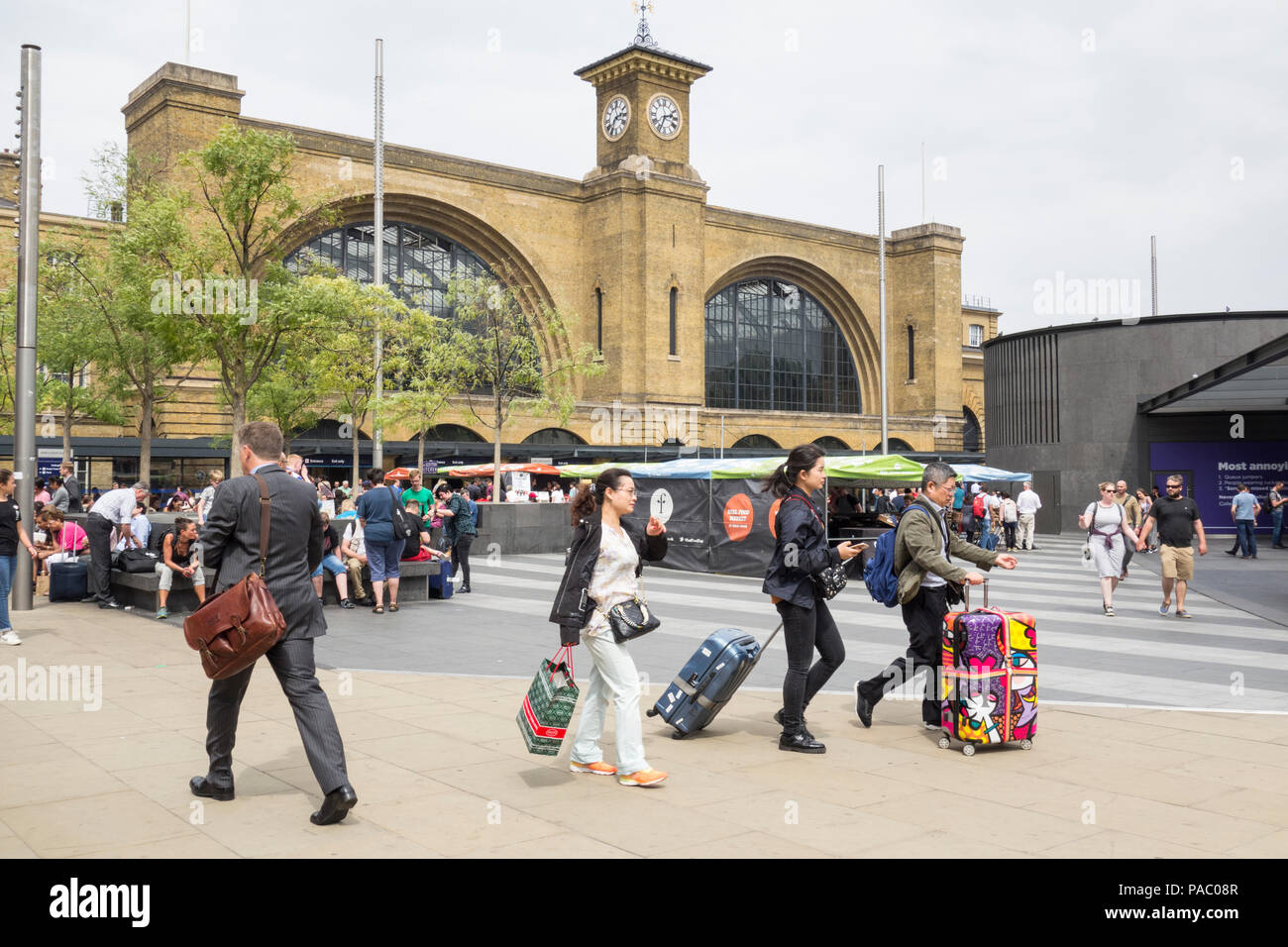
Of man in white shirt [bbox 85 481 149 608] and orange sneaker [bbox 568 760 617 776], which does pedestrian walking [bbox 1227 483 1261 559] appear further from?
orange sneaker [bbox 568 760 617 776]

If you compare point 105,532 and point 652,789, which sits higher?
point 105,532

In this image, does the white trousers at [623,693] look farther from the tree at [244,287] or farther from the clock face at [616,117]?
the clock face at [616,117]

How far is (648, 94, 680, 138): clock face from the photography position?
170ft

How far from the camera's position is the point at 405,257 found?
47.9 metres

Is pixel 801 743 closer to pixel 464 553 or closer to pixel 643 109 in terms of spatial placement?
pixel 464 553

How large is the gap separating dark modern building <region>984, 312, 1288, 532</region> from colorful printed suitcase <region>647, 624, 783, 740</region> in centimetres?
2536

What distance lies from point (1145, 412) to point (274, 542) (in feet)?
103

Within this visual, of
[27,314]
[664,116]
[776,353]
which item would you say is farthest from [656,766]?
[776,353]

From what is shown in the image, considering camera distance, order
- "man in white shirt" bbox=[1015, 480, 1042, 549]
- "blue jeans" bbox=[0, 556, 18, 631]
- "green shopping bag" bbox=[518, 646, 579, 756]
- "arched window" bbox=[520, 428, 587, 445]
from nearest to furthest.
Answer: "green shopping bag" bbox=[518, 646, 579, 756] → "blue jeans" bbox=[0, 556, 18, 631] → "man in white shirt" bbox=[1015, 480, 1042, 549] → "arched window" bbox=[520, 428, 587, 445]

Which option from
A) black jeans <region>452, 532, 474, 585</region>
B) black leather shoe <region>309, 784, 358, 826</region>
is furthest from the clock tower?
black leather shoe <region>309, 784, 358, 826</region>

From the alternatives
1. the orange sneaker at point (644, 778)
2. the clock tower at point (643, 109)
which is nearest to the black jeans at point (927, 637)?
the orange sneaker at point (644, 778)

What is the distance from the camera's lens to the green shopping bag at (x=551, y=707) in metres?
5.72

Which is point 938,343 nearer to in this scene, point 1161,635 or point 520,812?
point 1161,635
